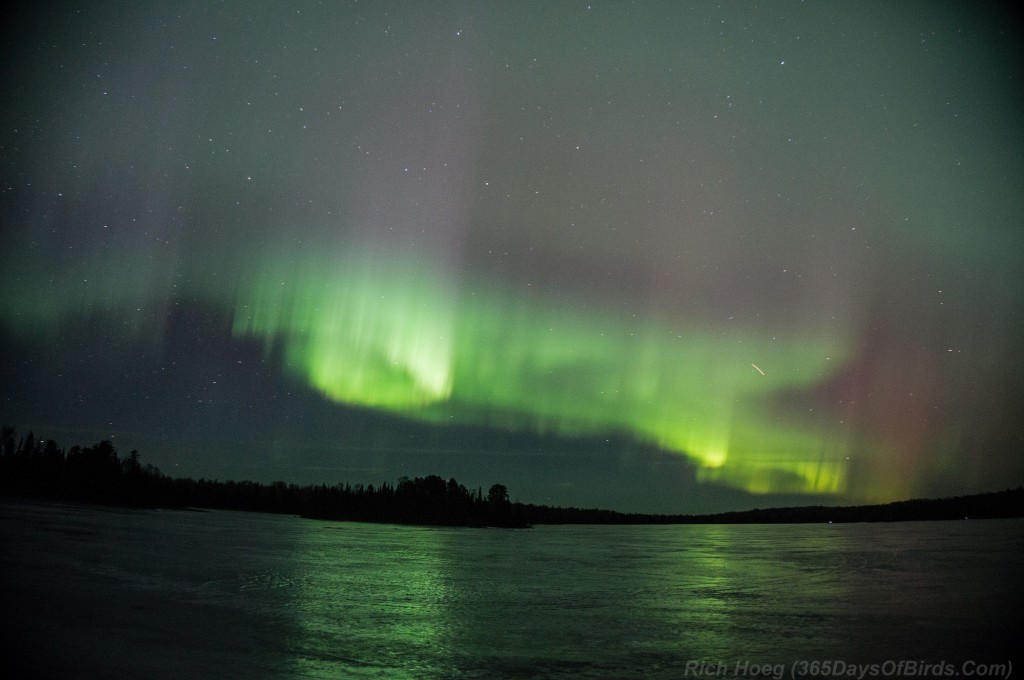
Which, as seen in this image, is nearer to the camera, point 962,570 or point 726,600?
point 726,600

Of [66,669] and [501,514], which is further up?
[66,669]

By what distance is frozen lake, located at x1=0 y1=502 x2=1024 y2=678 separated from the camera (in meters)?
12.7

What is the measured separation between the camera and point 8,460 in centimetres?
13438

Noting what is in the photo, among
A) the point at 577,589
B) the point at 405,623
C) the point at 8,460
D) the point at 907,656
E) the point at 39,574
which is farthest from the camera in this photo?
the point at 8,460

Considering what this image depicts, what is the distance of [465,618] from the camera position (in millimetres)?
17547

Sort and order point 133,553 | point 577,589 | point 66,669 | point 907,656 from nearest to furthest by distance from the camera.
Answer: point 66,669
point 907,656
point 577,589
point 133,553

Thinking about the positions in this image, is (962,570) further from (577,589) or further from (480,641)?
(480,641)

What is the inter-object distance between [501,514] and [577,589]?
12639cm

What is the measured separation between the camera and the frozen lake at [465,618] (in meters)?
12.7

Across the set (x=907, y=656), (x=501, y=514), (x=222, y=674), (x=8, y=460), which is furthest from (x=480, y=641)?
(x=8, y=460)

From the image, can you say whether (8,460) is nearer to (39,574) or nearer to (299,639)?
(39,574)

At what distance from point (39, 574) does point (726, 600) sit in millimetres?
20266

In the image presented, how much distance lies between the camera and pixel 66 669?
1167 cm

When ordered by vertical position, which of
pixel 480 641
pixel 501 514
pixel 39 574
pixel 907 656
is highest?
pixel 907 656
